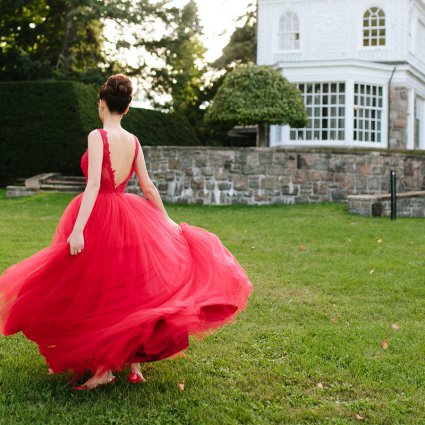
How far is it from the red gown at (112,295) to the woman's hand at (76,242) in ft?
0.15

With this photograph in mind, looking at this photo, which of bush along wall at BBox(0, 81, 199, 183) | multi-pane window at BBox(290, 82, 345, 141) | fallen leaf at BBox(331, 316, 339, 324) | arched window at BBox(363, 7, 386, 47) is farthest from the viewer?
arched window at BBox(363, 7, 386, 47)

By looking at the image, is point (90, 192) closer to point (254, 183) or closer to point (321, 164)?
point (254, 183)

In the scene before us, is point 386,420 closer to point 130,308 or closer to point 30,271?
point 130,308

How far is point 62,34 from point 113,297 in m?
25.3

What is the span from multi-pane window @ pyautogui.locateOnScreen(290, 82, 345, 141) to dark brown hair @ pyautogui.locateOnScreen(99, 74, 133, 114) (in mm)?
19126

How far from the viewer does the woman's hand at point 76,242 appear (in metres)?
3.71

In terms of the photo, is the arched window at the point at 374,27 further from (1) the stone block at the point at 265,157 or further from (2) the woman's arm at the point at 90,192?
(2) the woman's arm at the point at 90,192

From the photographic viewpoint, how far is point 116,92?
396 cm

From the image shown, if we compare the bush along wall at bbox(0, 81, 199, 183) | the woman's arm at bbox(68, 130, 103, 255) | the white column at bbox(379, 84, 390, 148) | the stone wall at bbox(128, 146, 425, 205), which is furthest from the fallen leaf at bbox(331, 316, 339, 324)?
the white column at bbox(379, 84, 390, 148)

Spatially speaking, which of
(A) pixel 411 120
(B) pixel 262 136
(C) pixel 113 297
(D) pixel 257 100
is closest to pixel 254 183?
(D) pixel 257 100

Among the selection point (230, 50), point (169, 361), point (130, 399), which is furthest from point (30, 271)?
point (230, 50)

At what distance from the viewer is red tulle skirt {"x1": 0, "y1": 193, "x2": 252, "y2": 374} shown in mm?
3557

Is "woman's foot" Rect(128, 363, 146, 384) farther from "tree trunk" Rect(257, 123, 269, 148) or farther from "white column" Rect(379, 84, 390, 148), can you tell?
"white column" Rect(379, 84, 390, 148)

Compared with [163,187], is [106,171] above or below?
above
